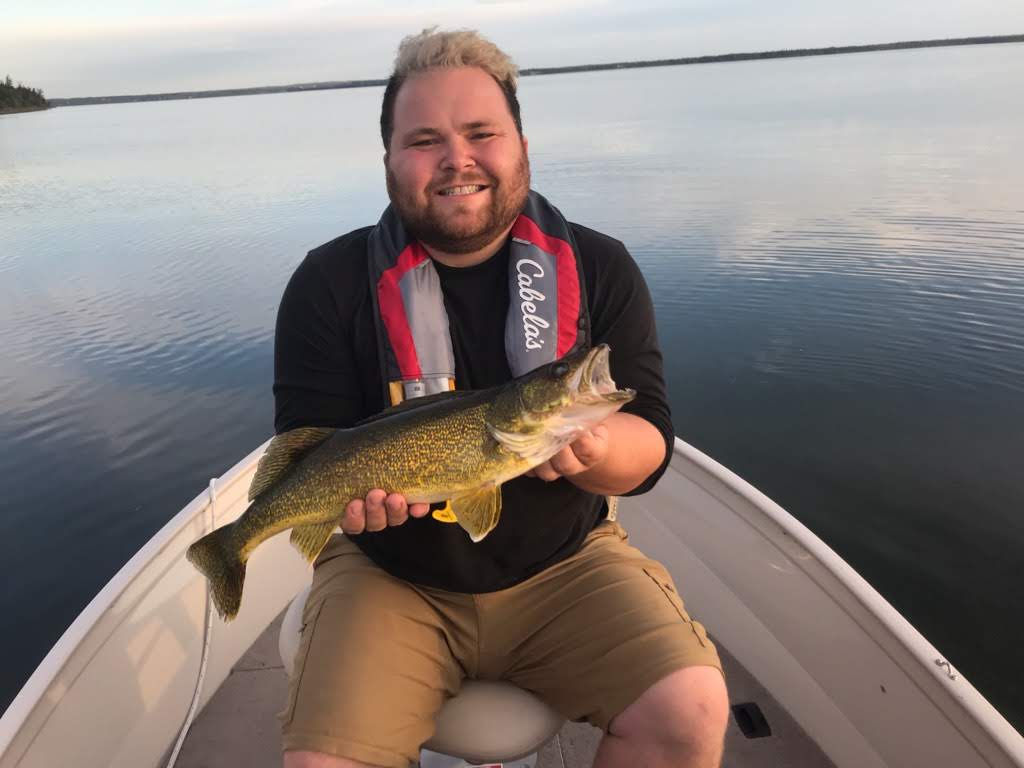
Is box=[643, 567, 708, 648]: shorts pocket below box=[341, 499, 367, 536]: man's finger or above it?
below

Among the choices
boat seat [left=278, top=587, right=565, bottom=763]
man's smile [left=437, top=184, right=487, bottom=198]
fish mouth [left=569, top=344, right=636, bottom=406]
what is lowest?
boat seat [left=278, top=587, right=565, bottom=763]

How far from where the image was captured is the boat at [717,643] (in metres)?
2.68

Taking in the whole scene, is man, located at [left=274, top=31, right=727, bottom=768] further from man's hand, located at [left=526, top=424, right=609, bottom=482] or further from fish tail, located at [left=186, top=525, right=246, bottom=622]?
fish tail, located at [left=186, top=525, right=246, bottom=622]

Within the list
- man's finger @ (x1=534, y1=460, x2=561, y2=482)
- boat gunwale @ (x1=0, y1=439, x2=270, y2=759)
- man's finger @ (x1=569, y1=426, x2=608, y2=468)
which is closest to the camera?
man's finger @ (x1=569, y1=426, x2=608, y2=468)

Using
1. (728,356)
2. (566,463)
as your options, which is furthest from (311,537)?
(728,356)

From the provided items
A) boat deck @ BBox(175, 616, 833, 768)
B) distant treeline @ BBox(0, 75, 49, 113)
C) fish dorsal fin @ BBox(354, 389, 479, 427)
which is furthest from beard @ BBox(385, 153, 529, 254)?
distant treeline @ BBox(0, 75, 49, 113)

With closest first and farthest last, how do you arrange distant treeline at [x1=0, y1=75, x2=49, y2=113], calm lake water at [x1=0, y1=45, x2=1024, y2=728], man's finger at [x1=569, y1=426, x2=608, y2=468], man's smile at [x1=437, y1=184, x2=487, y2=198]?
man's finger at [x1=569, y1=426, x2=608, y2=468]
man's smile at [x1=437, y1=184, x2=487, y2=198]
calm lake water at [x1=0, y1=45, x2=1024, y2=728]
distant treeline at [x1=0, y1=75, x2=49, y2=113]

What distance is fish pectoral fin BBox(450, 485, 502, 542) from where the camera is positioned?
2521 millimetres

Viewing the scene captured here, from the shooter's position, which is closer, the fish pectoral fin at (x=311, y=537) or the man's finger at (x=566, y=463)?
the man's finger at (x=566, y=463)

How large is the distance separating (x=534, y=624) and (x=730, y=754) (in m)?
1.56

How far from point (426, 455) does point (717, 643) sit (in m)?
2.50

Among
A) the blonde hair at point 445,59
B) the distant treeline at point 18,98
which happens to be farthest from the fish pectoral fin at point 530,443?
the distant treeline at point 18,98

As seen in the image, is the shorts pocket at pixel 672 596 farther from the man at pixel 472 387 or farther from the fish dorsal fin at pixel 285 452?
the fish dorsal fin at pixel 285 452

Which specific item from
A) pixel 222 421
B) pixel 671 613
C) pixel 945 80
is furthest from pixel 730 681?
pixel 945 80
